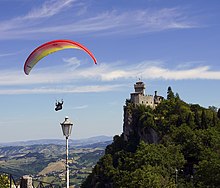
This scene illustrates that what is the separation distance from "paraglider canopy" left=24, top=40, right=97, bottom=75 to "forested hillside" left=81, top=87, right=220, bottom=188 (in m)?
31.4

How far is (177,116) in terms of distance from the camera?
88375mm

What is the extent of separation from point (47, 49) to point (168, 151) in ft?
171

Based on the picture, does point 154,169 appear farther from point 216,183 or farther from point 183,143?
point 183,143

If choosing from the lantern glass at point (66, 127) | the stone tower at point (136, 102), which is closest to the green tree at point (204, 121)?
the stone tower at point (136, 102)

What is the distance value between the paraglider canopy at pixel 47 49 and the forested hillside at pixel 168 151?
31380mm

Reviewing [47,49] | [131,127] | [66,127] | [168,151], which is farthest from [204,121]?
[66,127]

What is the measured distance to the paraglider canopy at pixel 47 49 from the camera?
17953 millimetres

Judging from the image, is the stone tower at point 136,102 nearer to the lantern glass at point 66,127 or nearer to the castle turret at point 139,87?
the castle turret at point 139,87

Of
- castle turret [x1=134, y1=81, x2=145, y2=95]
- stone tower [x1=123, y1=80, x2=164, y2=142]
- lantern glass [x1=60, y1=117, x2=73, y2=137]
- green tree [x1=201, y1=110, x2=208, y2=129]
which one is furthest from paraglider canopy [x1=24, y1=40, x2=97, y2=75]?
castle turret [x1=134, y1=81, x2=145, y2=95]

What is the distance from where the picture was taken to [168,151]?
224 feet

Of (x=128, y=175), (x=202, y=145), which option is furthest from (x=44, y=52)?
(x=202, y=145)

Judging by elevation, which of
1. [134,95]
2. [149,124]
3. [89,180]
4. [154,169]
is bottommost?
[89,180]

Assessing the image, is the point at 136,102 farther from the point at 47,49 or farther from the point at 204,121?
the point at 47,49

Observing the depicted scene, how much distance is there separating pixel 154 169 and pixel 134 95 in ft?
154
